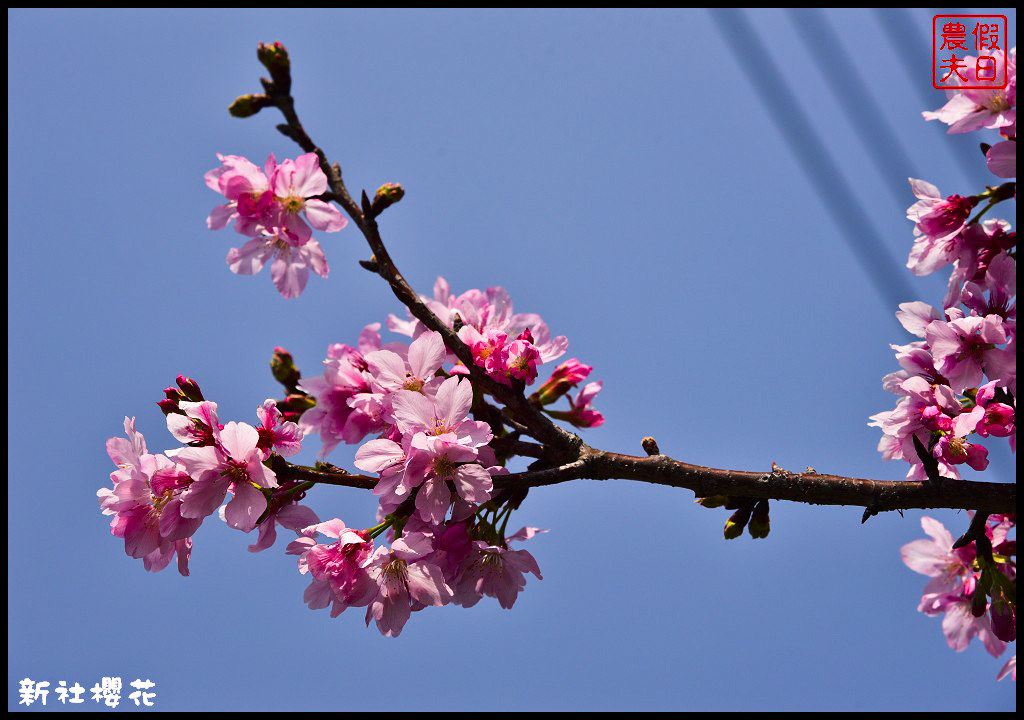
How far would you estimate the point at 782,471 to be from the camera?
1.83 metres

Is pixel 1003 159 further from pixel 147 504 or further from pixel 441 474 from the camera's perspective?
pixel 147 504

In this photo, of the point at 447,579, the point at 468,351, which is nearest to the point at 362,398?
the point at 468,351

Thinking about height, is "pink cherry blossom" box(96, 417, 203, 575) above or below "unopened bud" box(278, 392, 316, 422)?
below

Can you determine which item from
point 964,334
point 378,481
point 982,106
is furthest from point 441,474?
point 982,106

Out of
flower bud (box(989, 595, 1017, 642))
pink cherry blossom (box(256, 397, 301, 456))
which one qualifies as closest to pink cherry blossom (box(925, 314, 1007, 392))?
flower bud (box(989, 595, 1017, 642))

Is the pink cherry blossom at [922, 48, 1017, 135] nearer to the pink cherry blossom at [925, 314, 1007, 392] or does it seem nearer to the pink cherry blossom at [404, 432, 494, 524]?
the pink cherry blossom at [925, 314, 1007, 392]

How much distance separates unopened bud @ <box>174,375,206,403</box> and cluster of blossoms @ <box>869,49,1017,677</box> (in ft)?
5.95

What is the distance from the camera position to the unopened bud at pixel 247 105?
2088mm

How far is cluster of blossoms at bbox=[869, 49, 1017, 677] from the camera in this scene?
6.21ft

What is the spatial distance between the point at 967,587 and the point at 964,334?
1.03 m

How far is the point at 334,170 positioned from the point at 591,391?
109cm

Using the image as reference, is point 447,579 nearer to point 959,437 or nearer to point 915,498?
point 915,498

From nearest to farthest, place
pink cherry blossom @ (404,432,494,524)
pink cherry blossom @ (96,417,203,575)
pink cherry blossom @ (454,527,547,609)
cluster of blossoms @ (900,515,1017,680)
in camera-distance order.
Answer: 1. pink cherry blossom @ (404,432,494,524)
2. pink cherry blossom @ (96,417,203,575)
3. pink cherry blossom @ (454,527,547,609)
4. cluster of blossoms @ (900,515,1017,680)

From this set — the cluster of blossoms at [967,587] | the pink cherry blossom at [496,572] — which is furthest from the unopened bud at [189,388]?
the cluster of blossoms at [967,587]
